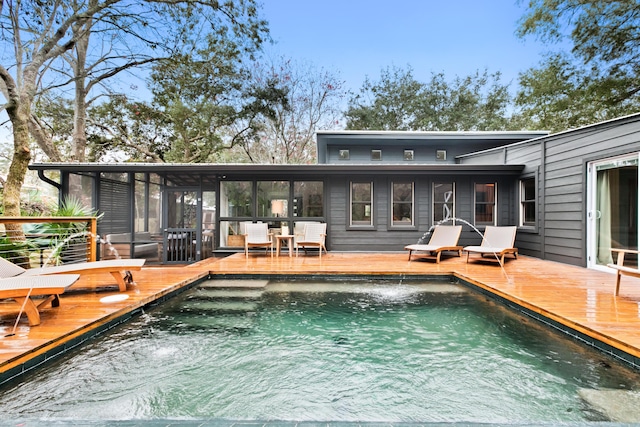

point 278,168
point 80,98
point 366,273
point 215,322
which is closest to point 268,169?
point 278,168

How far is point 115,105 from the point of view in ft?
47.9

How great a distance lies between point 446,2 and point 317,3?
7015 mm

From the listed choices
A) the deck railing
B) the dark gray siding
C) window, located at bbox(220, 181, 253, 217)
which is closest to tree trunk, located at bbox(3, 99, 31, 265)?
the deck railing

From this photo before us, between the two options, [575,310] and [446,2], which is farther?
[446,2]

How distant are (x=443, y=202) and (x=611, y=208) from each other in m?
3.48

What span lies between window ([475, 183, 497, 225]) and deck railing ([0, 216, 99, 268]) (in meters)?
8.27

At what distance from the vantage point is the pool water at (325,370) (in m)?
2.09

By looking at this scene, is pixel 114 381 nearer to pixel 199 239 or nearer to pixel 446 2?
pixel 199 239

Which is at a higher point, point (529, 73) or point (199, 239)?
point (529, 73)

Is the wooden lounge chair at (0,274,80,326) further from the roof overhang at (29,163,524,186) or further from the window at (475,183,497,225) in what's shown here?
the window at (475,183,497,225)

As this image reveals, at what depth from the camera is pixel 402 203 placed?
349 inches

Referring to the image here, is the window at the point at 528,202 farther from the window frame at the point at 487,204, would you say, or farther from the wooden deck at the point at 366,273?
the wooden deck at the point at 366,273

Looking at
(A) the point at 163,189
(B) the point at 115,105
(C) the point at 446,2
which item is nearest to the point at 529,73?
(C) the point at 446,2

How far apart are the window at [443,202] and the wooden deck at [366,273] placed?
1470 millimetres
